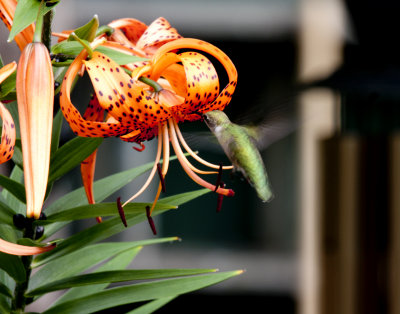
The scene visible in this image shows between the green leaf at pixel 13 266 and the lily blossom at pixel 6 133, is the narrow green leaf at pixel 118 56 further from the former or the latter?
the green leaf at pixel 13 266

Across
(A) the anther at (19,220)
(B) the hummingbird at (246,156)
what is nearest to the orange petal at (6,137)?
(A) the anther at (19,220)

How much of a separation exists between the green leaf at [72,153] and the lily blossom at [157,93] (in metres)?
0.02

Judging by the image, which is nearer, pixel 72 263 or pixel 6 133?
pixel 6 133

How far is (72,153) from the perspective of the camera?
618mm

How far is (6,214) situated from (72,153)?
0.08 m

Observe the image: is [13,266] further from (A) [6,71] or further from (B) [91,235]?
(A) [6,71]

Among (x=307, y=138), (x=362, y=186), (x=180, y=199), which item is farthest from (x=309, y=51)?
(x=180, y=199)

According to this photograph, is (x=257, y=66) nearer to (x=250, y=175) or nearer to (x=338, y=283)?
(x=338, y=283)

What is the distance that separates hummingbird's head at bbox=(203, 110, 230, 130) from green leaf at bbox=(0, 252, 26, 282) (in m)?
0.24

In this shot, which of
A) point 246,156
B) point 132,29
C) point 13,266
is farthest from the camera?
point 246,156

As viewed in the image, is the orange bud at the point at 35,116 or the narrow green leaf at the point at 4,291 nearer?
the orange bud at the point at 35,116

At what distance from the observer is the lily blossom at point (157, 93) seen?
1.86ft

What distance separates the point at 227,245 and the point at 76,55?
2509 mm

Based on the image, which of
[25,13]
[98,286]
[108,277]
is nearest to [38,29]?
[25,13]
